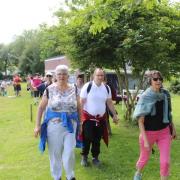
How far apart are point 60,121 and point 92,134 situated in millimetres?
1637

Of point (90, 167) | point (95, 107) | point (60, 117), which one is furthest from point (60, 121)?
point (90, 167)

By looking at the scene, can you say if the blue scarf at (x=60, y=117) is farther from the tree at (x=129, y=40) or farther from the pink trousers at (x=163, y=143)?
the tree at (x=129, y=40)

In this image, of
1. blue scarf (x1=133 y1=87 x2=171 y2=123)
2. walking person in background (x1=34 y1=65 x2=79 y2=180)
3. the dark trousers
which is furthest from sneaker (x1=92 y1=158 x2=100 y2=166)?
blue scarf (x1=133 y1=87 x2=171 y2=123)

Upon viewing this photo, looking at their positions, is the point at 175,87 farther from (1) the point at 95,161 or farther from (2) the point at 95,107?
(2) the point at 95,107

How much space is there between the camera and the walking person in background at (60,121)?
239 inches

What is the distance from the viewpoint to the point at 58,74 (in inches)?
241

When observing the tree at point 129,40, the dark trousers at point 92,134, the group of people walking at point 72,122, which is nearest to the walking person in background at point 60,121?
the group of people walking at point 72,122

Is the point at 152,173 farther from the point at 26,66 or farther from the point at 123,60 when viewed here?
the point at 26,66

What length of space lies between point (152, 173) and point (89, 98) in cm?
170

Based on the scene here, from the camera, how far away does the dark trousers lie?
7.55 metres

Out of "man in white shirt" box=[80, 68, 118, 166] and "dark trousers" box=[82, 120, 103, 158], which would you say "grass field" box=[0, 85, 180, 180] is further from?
"man in white shirt" box=[80, 68, 118, 166]

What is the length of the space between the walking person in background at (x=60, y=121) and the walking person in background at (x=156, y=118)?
974 mm

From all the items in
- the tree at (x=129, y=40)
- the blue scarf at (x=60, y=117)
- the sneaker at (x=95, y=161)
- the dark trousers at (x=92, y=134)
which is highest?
the tree at (x=129, y=40)

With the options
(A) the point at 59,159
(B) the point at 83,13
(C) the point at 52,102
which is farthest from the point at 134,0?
(A) the point at 59,159
